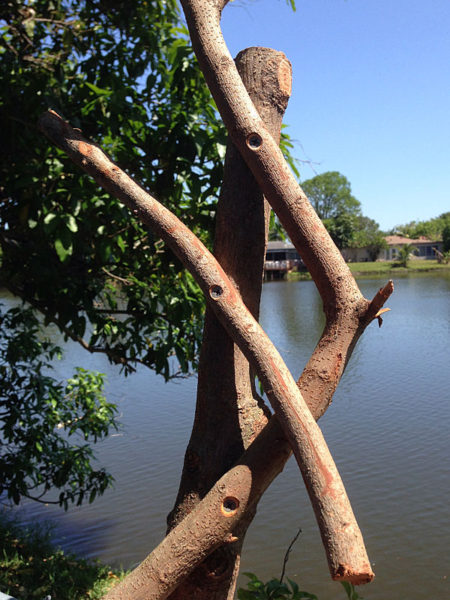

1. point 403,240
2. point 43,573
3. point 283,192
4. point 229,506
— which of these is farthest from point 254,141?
point 403,240

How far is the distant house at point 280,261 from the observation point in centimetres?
4772

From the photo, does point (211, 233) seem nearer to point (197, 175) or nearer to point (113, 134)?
point (197, 175)

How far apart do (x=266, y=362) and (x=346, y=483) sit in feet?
20.7

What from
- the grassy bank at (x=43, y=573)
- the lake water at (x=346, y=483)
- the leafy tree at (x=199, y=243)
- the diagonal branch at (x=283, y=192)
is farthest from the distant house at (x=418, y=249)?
the diagonal branch at (x=283, y=192)

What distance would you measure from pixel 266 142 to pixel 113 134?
1.61 metres

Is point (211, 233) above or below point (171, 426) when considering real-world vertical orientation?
above

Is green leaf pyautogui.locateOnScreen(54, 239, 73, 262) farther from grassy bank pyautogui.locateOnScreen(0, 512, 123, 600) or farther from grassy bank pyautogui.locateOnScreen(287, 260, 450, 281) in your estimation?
grassy bank pyautogui.locateOnScreen(287, 260, 450, 281)

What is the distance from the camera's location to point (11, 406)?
402 centimetres

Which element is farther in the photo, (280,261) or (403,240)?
(403,240)

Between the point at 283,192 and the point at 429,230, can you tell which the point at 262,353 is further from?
the point at 429,230

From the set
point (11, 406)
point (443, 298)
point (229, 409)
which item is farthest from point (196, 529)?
point (443, 298)

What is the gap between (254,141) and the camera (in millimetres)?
1670

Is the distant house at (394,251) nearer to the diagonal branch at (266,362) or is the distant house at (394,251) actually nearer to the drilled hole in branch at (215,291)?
the diagonal branch at (266,362)

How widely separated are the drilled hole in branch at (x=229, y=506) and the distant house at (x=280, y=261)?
42.8m
